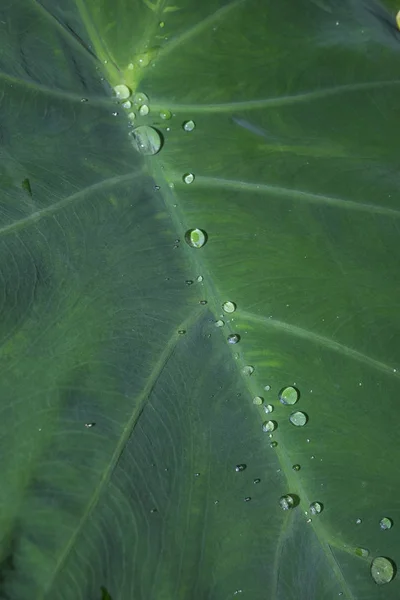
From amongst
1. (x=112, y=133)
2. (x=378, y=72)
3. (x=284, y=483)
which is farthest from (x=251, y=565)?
(x=378, y=72)

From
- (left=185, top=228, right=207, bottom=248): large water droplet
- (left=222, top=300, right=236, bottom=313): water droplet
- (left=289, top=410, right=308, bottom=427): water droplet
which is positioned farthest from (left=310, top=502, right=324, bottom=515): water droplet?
(left=185, top=228, right=207, bottom=248): large water droplet

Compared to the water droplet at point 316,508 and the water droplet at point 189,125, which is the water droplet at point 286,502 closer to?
the water droplet at point 316,508

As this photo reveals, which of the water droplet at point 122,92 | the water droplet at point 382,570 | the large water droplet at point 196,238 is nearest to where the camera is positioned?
the water droplet at point 382,570

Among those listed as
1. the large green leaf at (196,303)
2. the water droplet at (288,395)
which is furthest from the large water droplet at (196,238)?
the water droplet at (288,395)

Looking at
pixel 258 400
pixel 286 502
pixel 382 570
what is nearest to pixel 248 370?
pixel 258 400

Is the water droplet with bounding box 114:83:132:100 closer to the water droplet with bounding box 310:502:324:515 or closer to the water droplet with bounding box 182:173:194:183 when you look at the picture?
the water droplet with bounding box 182:173:194:183

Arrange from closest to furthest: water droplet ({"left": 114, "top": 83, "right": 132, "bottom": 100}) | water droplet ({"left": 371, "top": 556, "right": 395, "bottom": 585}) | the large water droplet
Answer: water droplet ({"left": 371, "top": 556, "right": 395, "bottom": 585}) → the large water droplet → water droplet ({"left": 114, "top": 83, "right": 132, "bottom": 100})
